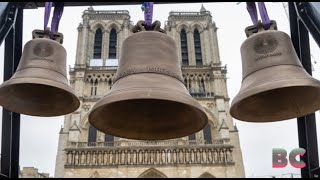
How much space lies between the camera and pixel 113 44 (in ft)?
111

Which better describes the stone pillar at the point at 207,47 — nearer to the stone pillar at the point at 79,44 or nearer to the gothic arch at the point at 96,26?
the gothic arch at the point at 96,26

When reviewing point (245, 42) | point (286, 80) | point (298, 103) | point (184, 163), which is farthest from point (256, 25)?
point (184, 163)

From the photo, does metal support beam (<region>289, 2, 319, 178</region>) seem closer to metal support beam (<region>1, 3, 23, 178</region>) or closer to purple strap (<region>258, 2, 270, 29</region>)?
purple strap (<region>258, 2, 270, 29</region>)

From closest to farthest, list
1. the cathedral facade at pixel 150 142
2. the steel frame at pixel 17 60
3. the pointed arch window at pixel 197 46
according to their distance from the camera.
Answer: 1. the steel frame at pixel 17 60
2. the cathedral facade at pixel 150 142
3. the pointed arch window at pixel 197 46

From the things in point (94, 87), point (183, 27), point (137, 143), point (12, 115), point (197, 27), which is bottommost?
point (12, 115)

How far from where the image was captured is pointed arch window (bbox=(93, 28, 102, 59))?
1302 inches

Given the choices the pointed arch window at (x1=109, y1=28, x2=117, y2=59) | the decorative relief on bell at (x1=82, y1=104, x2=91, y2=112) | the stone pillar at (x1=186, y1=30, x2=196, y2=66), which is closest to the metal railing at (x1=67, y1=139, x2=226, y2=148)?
the decorative relief on bell at (x1=82, y1=104, x2=91, y2=112)

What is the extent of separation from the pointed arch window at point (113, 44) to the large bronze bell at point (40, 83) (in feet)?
100

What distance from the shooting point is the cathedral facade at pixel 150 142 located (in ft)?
87.1

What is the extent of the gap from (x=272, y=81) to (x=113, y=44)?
32151mm

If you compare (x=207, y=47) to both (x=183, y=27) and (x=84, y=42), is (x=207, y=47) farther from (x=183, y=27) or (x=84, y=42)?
(x=84, y=42)

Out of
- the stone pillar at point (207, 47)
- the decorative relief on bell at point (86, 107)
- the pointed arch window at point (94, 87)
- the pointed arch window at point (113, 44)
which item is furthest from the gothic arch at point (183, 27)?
the decorative relief on bell at point (86, 107)

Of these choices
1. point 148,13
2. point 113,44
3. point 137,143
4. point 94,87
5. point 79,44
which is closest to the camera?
point 148,13

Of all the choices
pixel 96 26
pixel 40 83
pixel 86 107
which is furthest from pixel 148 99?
pixel 96 26
